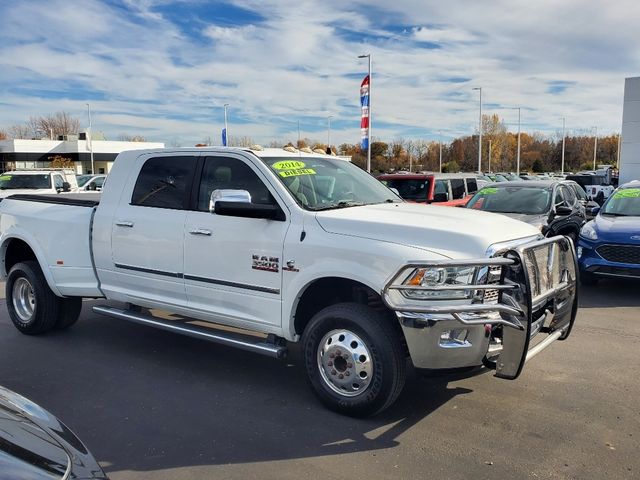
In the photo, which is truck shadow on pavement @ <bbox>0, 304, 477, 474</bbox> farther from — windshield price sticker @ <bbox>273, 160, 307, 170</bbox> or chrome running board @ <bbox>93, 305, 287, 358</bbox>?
windshield price sticker @ <bbox>273, 160, 307, 170</bbox>

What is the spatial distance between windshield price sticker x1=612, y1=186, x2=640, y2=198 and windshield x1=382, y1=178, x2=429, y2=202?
3.78 m

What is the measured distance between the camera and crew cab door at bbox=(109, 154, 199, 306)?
5.30 meters

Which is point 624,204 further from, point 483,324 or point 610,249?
point 483,324

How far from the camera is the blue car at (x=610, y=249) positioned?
830 cm

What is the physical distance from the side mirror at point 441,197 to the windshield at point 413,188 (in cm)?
32

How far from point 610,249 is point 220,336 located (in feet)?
20.4

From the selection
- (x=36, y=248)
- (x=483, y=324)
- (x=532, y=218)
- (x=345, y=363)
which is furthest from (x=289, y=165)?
(x=532, y=218)

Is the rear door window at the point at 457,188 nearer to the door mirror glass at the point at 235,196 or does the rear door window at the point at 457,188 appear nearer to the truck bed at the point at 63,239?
the truck bed at the point at 63,239

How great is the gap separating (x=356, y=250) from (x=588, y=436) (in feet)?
6.60

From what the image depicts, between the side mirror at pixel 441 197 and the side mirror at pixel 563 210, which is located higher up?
the side mirror at pixel 441 197

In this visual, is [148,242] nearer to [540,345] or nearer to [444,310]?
[444,310]

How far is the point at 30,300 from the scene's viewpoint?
6789 mm

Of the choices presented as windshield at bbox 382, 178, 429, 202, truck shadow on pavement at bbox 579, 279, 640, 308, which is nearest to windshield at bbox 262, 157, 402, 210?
truck shadow on pavement at bbox 579, 279, 640, 308

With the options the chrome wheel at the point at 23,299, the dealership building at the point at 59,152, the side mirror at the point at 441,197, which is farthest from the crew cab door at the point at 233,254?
the dealership building at the point at 59,152
